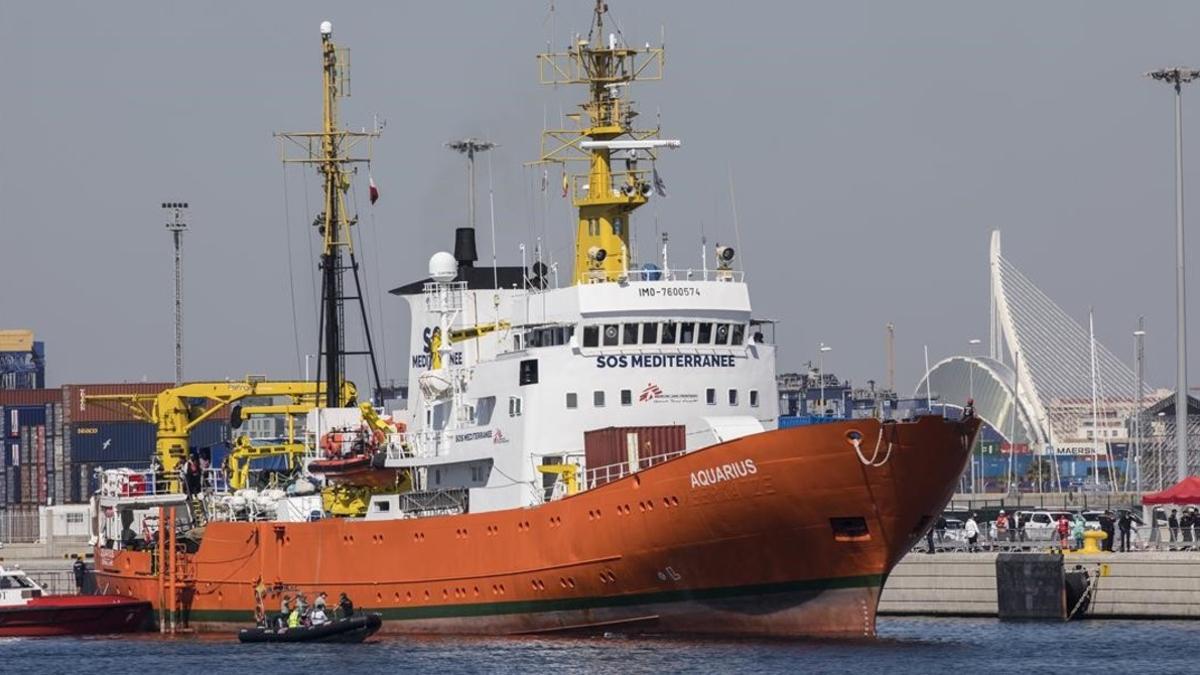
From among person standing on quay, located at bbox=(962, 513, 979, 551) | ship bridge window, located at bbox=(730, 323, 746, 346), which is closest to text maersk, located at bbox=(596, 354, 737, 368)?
ship bridge window, located at bbox=(730, 323, 746, 346)

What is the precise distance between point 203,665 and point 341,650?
2815mm

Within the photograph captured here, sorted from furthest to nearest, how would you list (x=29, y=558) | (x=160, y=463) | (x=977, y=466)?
(x=977, y=466)
(x=29, y=558)
(x=160, y=463)

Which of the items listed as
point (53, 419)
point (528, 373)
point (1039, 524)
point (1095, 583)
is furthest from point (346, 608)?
point (53, 419)

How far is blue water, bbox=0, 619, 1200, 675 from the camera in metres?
37.5

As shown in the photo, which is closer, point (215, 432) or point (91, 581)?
point (91, 581)

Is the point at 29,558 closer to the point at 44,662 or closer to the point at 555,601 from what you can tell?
the point at 44,662

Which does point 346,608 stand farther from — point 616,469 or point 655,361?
point 655,361

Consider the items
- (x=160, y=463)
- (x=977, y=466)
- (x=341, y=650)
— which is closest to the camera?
(x=341, y=650)

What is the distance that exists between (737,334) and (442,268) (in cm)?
811

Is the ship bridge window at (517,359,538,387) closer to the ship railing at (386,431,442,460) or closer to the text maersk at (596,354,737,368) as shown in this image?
the text maersk at (596,354,737,368)

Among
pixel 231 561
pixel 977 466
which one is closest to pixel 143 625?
pixel 231 561

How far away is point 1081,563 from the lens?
155 feet

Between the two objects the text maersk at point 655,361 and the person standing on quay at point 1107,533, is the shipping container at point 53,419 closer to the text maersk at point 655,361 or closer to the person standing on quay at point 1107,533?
the person standing on quay at point 1107,533

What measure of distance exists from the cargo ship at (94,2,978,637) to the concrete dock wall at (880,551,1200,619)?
709cm
